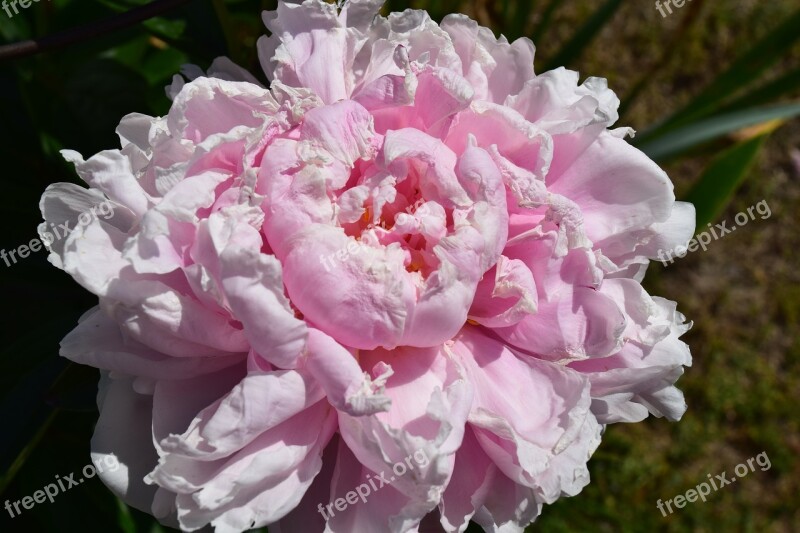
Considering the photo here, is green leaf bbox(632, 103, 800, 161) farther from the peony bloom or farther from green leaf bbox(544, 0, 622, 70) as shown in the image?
the peony bloom

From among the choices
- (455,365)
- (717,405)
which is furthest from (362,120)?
(717,405)

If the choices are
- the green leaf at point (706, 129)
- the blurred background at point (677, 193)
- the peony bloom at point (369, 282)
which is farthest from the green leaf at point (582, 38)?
the peony bloom at point (369, 282)

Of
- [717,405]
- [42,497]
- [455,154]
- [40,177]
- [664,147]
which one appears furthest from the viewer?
[717,405]

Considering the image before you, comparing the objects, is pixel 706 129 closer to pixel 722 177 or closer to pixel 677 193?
pixel 722 177

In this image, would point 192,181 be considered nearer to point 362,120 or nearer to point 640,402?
point 362,120

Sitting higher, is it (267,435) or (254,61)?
(254,61)

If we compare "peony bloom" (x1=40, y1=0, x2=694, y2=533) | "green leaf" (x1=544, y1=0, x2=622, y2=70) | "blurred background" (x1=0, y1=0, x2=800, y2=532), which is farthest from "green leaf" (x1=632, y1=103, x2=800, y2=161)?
"peony bloom" (x1=40, y1=0, x2=694, y2=533)
